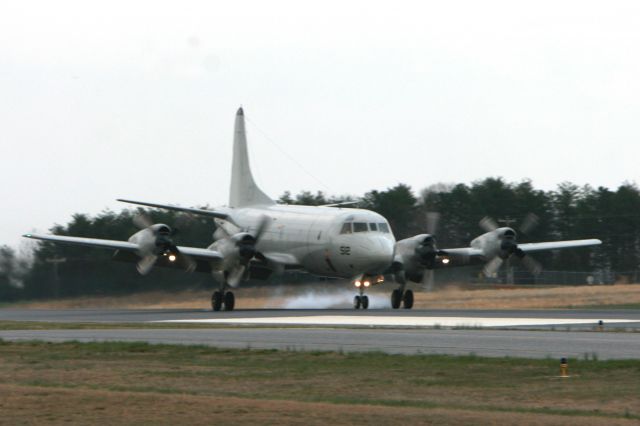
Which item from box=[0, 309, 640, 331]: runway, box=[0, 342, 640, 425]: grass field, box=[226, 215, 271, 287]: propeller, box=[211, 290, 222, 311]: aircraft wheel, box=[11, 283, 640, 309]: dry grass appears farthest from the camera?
box=[11, 283, 640, 309]: dry grass

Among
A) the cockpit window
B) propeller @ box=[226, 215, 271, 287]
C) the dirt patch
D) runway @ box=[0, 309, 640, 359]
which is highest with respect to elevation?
the cockpit window

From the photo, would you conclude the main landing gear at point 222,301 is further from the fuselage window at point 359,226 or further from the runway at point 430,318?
the fuselage window at point 359,226

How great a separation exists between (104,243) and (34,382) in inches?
1119

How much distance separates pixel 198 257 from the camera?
4909 cm

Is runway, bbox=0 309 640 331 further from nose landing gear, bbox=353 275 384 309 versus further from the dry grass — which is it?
the dry grass

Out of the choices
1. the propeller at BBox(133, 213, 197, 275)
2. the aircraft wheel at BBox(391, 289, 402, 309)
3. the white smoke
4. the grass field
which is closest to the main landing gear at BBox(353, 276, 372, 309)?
the aircraft wheel at BBox(391, 289, 402, 309)

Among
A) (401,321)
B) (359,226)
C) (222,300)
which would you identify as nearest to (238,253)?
(222,300)

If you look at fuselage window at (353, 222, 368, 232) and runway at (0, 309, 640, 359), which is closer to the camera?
runway at (0, 309, 640, 359)

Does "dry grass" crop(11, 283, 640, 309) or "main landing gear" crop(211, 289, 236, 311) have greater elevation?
"dry grass" crop(11, 283, 640, 309)

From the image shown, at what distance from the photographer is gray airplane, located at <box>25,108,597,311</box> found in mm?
47562

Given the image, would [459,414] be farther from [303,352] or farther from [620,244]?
[620,244]

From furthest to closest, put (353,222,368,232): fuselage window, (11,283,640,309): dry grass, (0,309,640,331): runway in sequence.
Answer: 1. (11,283,640,309): dry grass
2. (353,222,368,232): fuselage window
3. (0,309,640,331): runway

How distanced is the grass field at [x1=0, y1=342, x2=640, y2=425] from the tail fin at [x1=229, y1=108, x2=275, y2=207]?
3130cm

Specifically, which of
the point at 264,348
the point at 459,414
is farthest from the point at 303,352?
the point at 459,414
